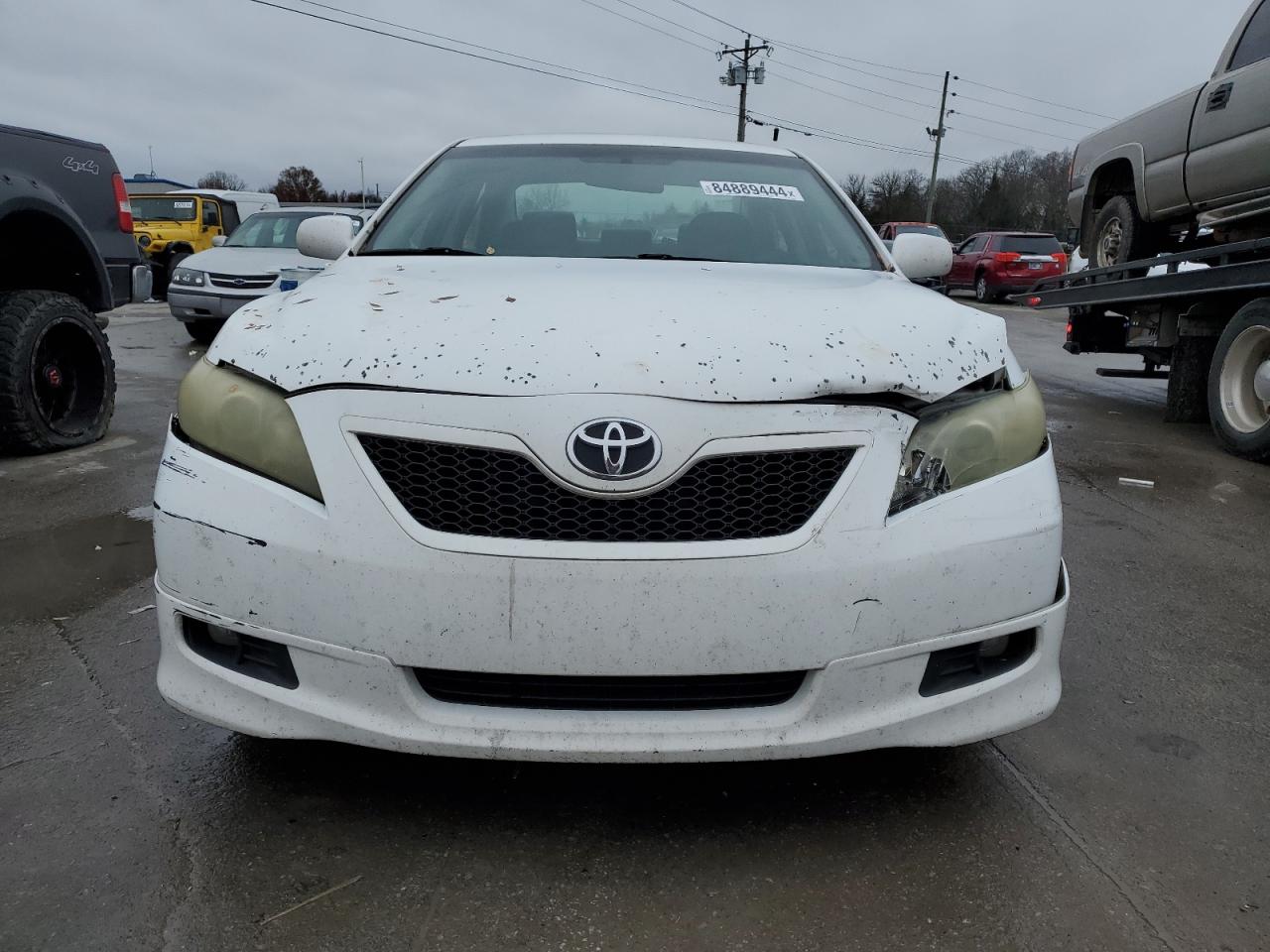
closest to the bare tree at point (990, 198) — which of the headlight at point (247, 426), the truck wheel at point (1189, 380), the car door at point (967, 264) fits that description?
the car door at point (967, 264)

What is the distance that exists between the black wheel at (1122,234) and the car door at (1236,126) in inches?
40.1

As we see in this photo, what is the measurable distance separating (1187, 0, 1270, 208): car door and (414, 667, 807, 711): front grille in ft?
19.3

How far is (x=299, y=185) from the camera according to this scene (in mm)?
78062

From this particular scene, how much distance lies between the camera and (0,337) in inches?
197

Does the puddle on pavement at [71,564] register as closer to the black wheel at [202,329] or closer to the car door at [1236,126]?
the car door at [1236,126]

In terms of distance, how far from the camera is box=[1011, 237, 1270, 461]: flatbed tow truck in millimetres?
5926

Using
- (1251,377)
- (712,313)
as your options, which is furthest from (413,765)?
(1251,377)

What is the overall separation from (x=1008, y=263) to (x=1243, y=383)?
15290 millimetres

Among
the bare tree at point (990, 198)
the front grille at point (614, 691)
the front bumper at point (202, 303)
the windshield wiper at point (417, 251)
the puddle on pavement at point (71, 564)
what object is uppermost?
the bare tree at point (990, 198)

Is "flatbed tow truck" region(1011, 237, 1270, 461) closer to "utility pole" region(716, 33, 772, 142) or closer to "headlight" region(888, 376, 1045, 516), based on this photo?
"headlight" region(888, 376, 1045, 516)

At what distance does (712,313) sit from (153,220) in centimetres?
1852

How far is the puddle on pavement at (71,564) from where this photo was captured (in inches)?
133

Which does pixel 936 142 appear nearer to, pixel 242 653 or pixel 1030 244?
pixel 1030 244

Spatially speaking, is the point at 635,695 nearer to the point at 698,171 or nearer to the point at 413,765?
the point at 413,765
